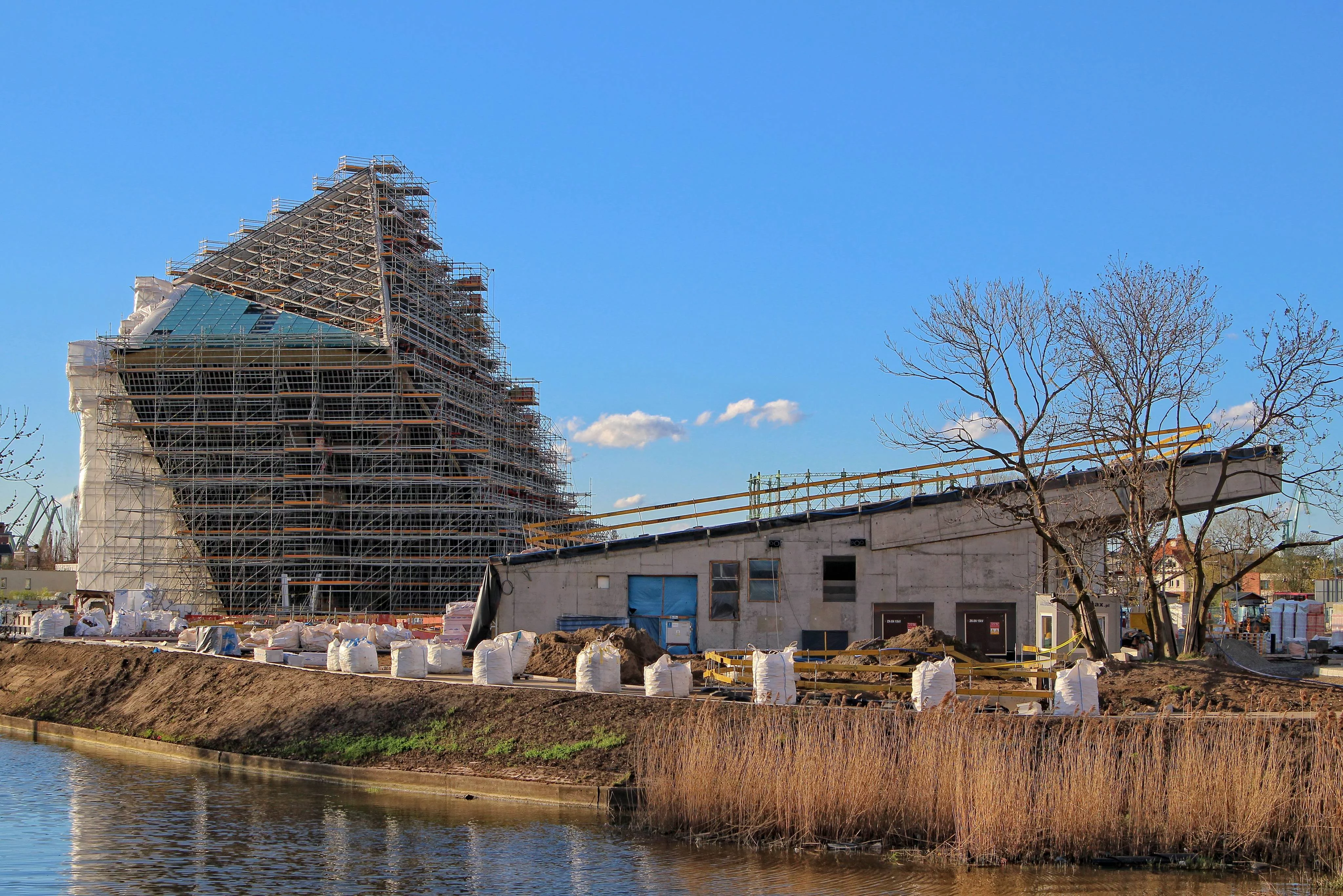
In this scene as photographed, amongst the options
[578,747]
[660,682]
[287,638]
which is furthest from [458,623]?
[578,747]

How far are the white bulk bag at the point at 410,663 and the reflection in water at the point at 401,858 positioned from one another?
5.15 m

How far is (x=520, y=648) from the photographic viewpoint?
27.5 meters

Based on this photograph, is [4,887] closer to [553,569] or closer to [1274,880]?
[1274,880]

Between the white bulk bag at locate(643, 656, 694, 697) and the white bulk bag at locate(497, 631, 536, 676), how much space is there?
4.55 metres

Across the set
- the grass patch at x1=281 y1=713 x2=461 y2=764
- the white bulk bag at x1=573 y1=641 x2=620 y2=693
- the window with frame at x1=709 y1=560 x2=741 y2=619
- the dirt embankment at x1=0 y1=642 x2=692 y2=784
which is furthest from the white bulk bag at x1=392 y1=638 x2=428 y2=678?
the window with frame at x1=709 y1=560 x2=741 y2=619

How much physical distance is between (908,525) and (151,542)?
4984 cm

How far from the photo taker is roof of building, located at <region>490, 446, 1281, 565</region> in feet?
112

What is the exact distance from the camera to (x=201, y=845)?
708 inches

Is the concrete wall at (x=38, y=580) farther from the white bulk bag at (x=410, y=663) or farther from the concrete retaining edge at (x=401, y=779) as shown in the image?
the white bulk bag at (x=410, y=663)

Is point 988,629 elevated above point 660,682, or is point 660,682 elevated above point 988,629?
point 988,629

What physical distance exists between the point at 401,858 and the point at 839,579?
20545mm

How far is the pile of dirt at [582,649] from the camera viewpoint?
2703cm

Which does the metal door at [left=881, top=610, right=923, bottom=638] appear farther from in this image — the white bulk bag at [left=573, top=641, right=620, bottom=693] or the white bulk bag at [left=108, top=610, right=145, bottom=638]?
the white bulk bag at [left=108, top=610, right=145, bottom=638]

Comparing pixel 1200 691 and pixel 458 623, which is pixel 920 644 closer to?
pixel 1200 691
